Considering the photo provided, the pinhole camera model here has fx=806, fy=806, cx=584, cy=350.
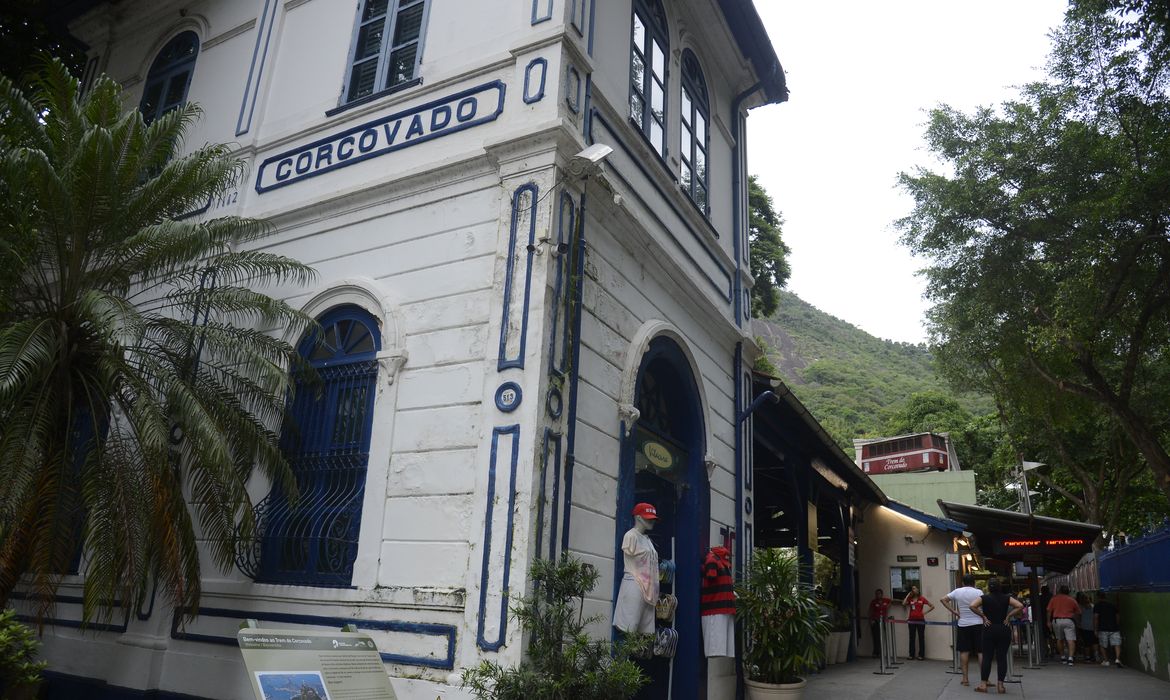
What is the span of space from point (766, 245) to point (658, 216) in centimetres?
1213

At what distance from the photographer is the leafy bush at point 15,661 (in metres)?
5.86

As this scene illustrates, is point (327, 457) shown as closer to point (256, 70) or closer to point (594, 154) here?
point (594, 154)

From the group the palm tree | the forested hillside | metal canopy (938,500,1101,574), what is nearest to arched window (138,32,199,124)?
the palm tree

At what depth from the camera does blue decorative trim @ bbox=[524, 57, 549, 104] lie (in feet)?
23.0

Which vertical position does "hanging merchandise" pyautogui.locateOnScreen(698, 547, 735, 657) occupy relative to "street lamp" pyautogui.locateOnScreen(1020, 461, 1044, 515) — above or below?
below

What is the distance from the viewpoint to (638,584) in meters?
6.84

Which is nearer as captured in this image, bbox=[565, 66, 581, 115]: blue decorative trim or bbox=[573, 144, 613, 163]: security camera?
bbox=[573, 144, 613, 163]: security camera

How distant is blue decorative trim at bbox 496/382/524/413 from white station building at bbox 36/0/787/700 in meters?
0.02

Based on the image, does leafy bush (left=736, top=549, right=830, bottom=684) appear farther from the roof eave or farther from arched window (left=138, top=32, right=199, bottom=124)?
arched window (left=138, top=32, right=199, bottom=124)

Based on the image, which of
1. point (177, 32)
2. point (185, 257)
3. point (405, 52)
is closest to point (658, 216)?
point (405, 52)

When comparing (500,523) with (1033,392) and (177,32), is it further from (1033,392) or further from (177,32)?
(1033,392)

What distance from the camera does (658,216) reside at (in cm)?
884

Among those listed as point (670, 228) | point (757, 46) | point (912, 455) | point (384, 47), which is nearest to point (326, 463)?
point (384, 47)

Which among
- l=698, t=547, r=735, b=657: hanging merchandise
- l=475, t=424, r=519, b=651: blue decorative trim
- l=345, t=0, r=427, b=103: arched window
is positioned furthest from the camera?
l=345, t=0, r=427, b=103: arched window
